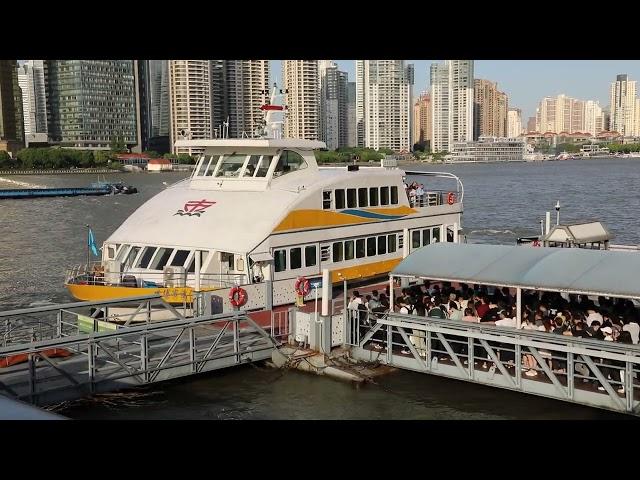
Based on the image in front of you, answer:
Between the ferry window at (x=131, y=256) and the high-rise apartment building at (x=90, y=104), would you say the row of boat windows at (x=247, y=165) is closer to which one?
the ferry window at (x=131, y=256)

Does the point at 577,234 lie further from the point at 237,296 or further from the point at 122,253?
the point at 122,253

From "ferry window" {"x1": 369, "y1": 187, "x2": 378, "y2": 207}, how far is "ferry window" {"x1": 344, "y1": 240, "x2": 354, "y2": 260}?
133 cm

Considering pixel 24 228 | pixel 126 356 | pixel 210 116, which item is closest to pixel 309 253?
pixel 126 356

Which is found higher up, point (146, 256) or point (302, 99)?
point (302, 99)

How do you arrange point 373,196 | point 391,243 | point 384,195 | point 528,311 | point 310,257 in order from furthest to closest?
point 391,243 → point 384,195 → point 373,196 → point 310,257 → point 528,311

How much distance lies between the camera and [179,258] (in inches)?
664

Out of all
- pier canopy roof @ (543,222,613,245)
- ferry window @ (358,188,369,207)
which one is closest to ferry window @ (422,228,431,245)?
ferry window @ (358,188,369,207)

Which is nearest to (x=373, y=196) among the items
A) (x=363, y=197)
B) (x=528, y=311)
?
(x=363, y=197)

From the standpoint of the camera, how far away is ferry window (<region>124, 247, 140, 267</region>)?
17.5 metres

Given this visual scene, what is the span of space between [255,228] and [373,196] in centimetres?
432

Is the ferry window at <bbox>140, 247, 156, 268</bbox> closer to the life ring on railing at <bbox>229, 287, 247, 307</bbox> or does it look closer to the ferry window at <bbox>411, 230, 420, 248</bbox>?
the life ring on railing at <bbox>229, 287, 247, 307</bbox>

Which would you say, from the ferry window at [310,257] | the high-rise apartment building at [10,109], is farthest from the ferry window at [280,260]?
the high-rise apartment building at [10,109]

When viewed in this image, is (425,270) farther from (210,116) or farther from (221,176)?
(210,116)

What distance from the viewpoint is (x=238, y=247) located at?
1638 centimetres
